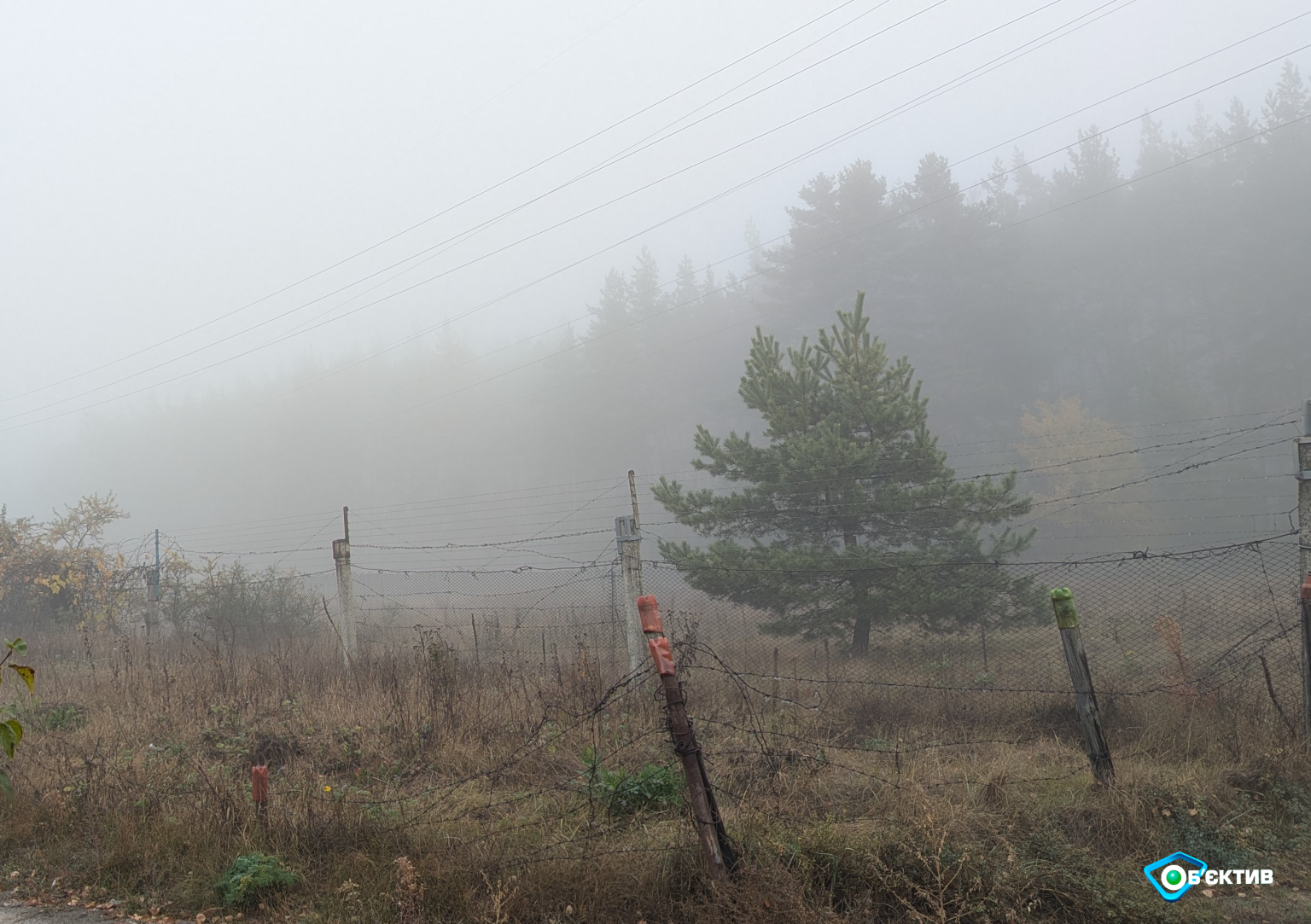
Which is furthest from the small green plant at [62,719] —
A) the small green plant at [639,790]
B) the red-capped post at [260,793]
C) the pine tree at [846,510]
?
the pine tree at [846,510]

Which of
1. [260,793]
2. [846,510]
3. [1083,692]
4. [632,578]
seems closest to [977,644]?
[846,510]

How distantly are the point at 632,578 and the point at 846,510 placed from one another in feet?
16.1

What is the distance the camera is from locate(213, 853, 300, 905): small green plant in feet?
14.2

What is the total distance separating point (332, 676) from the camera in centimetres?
1006

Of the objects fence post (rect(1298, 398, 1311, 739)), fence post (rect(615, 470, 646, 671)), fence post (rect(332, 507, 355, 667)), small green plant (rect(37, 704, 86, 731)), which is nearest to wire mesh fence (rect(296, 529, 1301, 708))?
fence post (rect(615, 470, 646, 671))

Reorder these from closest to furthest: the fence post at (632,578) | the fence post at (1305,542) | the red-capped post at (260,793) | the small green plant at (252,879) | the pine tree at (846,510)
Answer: the small green plant at (252,879), the red-capped post at (260,793), the fence post at (1305,542), the fence post at (632,578), the pine tree at (846,510)

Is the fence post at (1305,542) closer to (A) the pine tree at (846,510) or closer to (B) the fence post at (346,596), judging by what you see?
(A) the pine tree at (846,510)

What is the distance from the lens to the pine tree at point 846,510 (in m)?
11.5

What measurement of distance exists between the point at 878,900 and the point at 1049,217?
210ft

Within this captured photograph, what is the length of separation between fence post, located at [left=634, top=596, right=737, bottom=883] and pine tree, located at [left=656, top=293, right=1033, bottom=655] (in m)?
6.97

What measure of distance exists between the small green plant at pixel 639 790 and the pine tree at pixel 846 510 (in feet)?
18.5

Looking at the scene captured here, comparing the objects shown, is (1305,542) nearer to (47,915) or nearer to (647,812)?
(647,812)

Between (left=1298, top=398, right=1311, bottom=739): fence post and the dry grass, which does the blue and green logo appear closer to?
the dry grass

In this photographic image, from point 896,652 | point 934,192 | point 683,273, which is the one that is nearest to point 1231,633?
point 896,652
